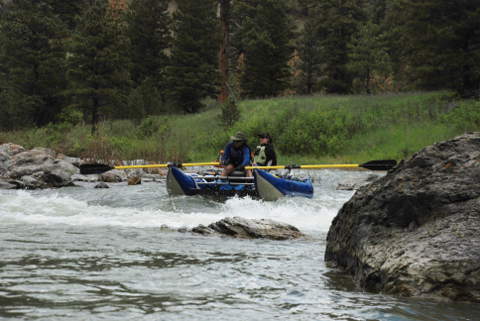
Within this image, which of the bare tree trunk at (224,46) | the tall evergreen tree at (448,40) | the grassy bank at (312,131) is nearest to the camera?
the grassy bank at (312,131)

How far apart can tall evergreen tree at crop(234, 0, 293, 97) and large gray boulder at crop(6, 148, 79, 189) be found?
21.5m

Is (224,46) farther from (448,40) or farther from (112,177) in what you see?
(112,177)

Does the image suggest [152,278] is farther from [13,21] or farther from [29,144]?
[13,21]

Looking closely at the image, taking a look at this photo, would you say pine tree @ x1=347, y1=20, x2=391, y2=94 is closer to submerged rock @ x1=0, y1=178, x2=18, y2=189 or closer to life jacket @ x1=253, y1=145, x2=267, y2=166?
life jacket @ x1=253, y1=145, x2=267, y2=166

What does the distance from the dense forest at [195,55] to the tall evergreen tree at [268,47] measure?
0.07m

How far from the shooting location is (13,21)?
35094 millimetres

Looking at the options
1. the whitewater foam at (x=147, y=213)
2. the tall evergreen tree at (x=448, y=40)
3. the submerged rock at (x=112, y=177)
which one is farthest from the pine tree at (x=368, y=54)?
the whitewater foam at (x=147, y=213)

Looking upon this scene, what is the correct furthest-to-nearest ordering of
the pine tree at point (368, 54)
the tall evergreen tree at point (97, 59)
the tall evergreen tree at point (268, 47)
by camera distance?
1. the tall evergreen tree at point (268, 47)
2. the pine tree at point (368, 54)
3. the tall evergreen tree at point (97, 59)

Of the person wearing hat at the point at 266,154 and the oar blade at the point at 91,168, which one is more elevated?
the person wearing hat at the point at 266,154

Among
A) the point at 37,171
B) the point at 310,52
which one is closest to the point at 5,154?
the point at 37,171

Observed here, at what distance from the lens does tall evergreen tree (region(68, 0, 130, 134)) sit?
31844 millimetres

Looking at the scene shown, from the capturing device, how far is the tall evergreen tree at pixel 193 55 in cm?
3856

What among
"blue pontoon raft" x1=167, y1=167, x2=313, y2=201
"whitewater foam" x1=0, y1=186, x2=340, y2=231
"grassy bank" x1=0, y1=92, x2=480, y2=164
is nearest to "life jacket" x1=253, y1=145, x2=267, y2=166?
"blue pontoon raft" x1=167, y1=167, x2=313, y2=201

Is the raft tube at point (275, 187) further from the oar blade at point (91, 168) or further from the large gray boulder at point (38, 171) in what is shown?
the large gray boulder at point (38, 171)
